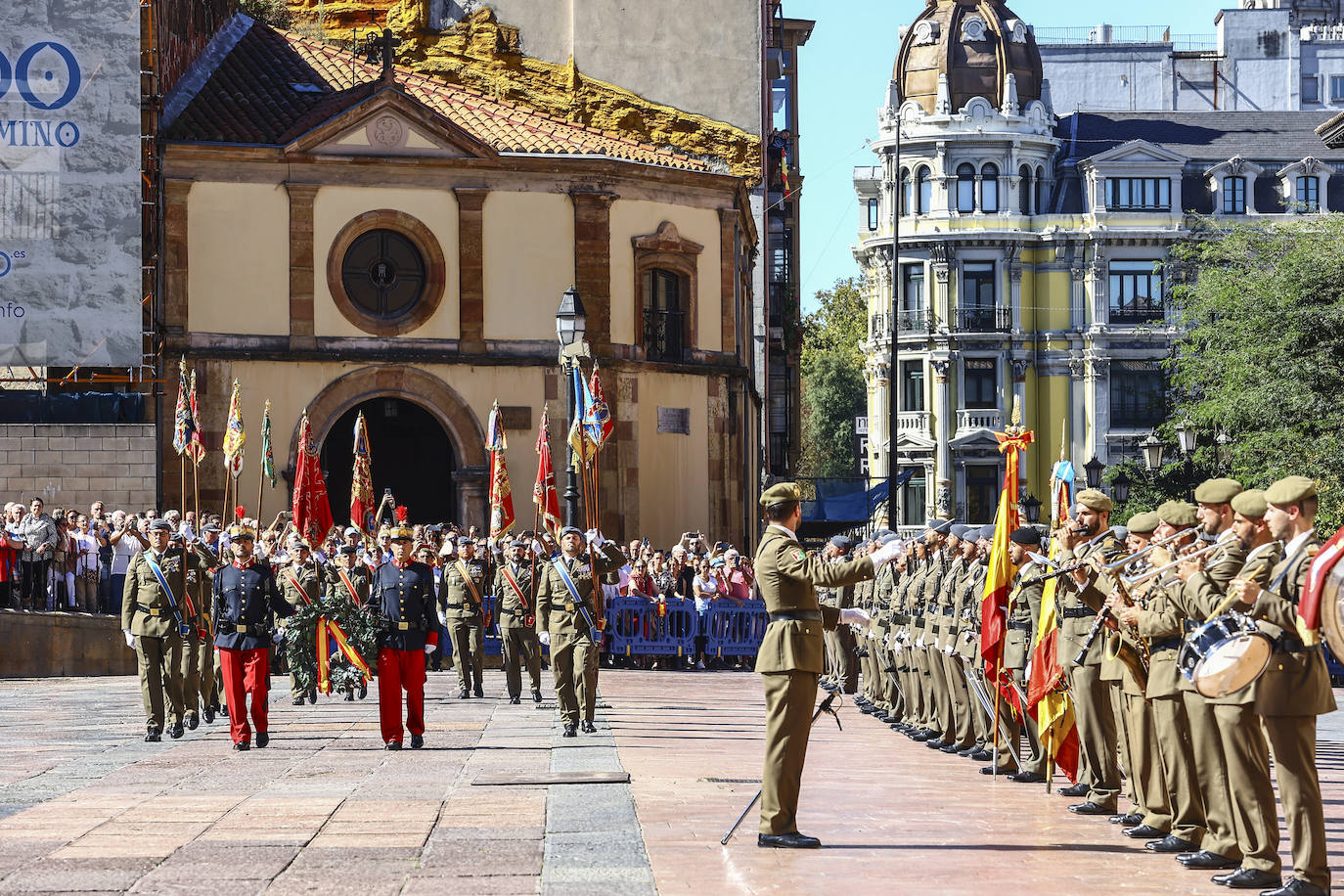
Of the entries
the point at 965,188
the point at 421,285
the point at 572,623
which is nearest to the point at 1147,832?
the point at 572,623

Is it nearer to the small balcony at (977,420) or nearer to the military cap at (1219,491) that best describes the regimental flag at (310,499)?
the military cap at (1219,491)

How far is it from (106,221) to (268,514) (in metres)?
5.82

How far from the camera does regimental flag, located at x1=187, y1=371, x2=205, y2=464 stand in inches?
1261

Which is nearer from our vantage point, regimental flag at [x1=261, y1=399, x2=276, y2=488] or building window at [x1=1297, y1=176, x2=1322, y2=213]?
regimental flag at [x1=261, y1=399, x2=276, y2=488]

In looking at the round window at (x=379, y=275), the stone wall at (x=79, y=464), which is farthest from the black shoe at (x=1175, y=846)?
the round window at (x=379, y=275)

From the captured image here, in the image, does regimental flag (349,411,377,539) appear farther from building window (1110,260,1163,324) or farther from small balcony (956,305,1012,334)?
building window (1110,260,1163,324)

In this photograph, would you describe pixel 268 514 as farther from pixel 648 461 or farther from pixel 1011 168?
pixel 1011 168

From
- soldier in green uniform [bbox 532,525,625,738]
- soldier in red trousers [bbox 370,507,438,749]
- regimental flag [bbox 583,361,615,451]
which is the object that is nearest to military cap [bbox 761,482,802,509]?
soldier in red trousers [bbox 370,507,438,749]

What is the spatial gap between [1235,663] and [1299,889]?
3.45ft

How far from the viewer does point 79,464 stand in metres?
33.8

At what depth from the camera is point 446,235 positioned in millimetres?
36562

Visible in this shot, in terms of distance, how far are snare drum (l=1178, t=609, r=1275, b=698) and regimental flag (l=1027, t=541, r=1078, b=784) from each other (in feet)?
Answer: 13.2

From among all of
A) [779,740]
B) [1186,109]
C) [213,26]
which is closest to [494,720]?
[779,740]

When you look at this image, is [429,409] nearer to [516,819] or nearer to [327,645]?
[327,645]
